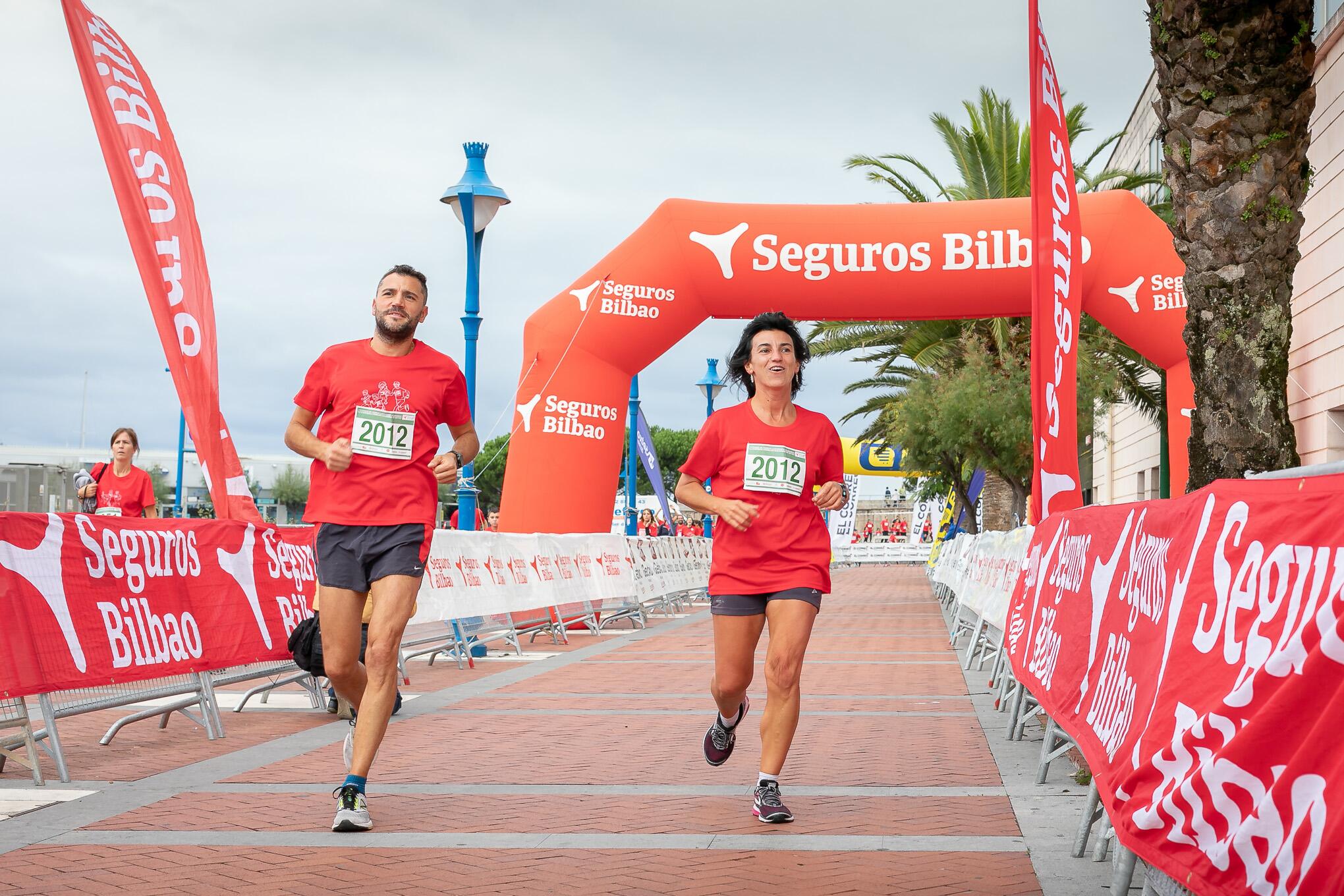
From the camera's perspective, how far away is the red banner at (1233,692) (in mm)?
2498

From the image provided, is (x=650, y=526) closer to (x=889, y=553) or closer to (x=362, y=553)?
(x=362, y=553)

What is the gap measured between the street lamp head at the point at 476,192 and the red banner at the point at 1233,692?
11221mm

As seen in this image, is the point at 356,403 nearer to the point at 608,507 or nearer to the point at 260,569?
the point at 260,569

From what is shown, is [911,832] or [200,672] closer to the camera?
[911,832]

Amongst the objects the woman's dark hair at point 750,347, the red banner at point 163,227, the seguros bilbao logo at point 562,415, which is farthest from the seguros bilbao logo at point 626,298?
the woman's dark hair at point 750,347

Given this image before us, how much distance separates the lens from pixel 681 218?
1680 centimetres

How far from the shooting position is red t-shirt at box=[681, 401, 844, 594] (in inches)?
218

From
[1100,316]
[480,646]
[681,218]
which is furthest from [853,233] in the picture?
[480,646]

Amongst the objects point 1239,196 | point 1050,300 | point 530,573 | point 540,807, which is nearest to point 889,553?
point 530,573

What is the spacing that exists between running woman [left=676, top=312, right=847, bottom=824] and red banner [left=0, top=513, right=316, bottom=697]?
330 centimetres


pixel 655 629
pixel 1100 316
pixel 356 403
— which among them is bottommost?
pixel 655 629

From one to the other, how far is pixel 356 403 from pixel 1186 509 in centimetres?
325

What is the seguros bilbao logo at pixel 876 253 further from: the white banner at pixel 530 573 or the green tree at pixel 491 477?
the green tree at pixel 491 477

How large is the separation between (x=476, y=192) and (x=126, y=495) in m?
4.96
